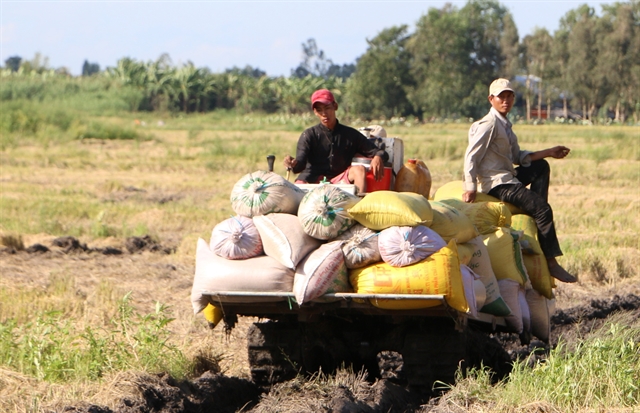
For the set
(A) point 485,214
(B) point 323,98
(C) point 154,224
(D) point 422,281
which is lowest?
(C) point 154,224

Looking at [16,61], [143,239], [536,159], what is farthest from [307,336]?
[16,61]

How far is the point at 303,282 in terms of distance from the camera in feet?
18.7

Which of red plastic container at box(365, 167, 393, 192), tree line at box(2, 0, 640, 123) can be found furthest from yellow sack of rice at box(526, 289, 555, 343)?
tree line at box(2, 0, 640, 123)

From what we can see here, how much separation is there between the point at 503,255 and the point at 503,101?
1294 mm

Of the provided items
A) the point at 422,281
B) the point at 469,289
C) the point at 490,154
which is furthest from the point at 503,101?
the point at 422,281

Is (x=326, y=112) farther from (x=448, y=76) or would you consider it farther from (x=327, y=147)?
(x=448, y=76)

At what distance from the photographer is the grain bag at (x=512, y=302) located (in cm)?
691

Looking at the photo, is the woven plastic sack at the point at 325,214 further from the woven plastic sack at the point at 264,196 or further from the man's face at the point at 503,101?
the man's face at the point at 503,101

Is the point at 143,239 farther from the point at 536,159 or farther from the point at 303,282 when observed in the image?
the point at 303,282

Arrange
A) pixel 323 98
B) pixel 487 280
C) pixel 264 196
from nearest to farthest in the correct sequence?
pixel 264 196, pixel 487 280, pixel 323 98

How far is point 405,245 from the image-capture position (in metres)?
5.66

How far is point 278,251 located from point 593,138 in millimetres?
27099

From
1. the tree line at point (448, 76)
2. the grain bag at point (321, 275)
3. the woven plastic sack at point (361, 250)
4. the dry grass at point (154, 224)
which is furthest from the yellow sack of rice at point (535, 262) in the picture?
the tree line at point (448, 76)

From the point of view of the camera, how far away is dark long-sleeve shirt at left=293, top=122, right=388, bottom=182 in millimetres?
7520
